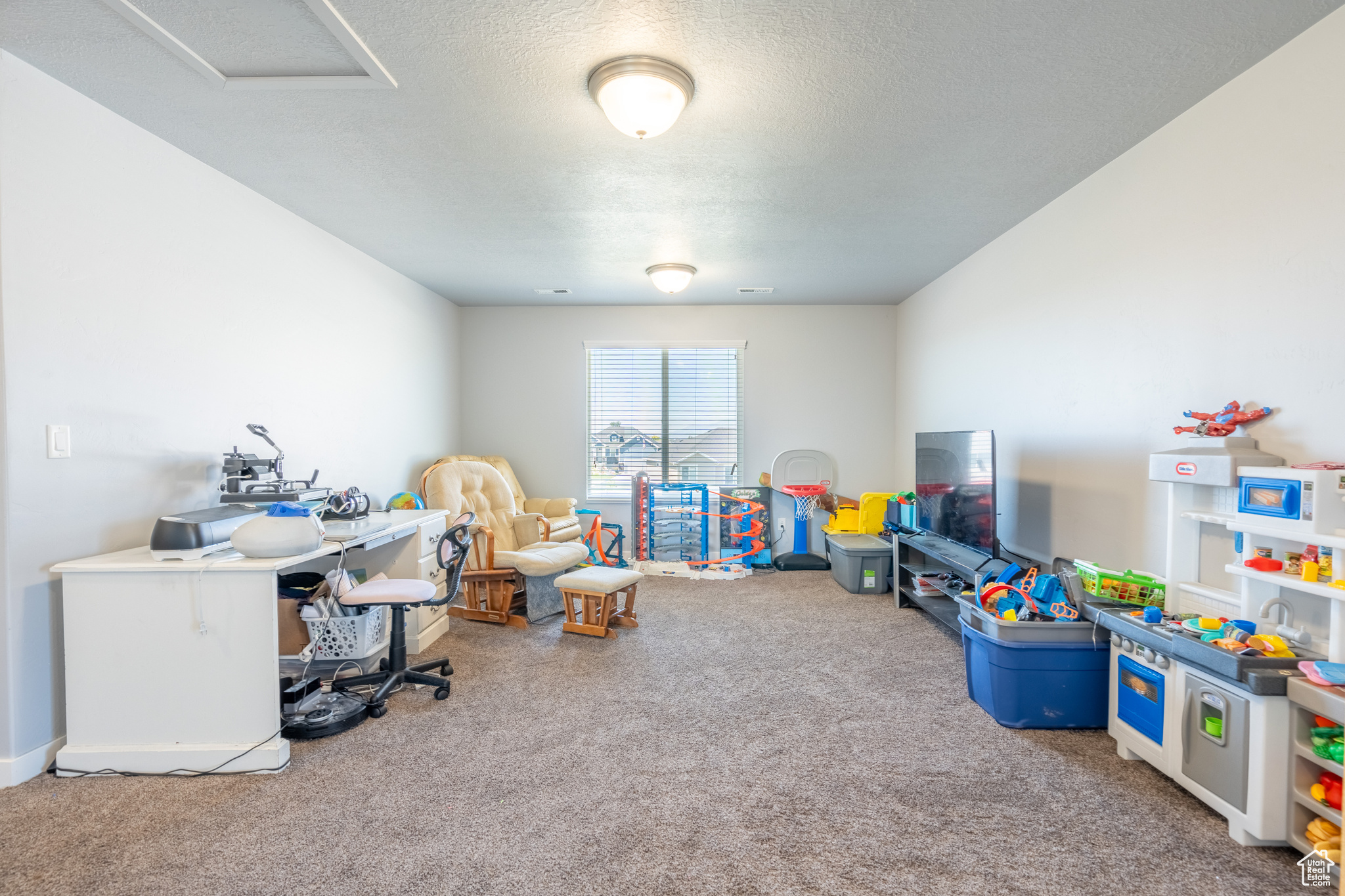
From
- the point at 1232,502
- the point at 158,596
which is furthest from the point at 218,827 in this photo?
the point at 1232,502

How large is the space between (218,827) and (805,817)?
5.98 ft

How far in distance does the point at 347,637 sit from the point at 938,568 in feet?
12.3

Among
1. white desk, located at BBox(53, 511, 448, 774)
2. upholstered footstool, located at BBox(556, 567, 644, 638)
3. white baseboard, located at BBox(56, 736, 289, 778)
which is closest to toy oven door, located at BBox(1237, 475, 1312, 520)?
upholstered footstool, located at BBox(556, 567, 644, 638)

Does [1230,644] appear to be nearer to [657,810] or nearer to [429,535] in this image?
[657,810]

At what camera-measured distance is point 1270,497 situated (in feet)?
6.04

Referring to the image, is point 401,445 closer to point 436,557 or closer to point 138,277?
point 436,557

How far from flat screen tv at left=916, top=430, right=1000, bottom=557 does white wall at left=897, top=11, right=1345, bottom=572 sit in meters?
0.33

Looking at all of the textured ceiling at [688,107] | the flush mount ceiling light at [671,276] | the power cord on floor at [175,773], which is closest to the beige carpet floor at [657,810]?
the power cord on floor at [175,773]

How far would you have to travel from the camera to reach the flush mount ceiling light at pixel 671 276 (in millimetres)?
4406

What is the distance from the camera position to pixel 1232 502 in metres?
2.08

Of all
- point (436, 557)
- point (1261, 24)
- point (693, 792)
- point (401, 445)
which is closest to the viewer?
point (1261, 24)

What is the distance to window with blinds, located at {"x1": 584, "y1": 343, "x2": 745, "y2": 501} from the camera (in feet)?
19.4

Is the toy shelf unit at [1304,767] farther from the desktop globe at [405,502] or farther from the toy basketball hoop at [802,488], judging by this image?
the desktop globe at [405,502]

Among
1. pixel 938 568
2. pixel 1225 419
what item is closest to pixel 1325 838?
pixel 1225 419
